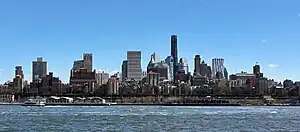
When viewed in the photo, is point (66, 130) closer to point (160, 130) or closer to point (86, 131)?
point (86, 131)

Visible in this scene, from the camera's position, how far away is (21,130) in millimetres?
64062

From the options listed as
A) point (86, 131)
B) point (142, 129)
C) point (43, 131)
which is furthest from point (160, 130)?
point (43, 131)

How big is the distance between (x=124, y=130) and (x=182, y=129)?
6.01m

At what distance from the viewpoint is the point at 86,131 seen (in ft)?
204

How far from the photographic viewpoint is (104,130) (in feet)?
208

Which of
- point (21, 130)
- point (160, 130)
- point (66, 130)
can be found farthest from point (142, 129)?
point (21, 130)

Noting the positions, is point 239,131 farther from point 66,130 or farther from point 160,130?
point 66,130

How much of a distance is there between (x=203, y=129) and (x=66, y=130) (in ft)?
43.5

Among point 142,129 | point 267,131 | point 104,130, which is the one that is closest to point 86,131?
point 104,130

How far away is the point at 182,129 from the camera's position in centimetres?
6588

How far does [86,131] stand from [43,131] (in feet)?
13.1

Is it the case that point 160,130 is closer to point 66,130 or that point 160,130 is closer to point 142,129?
point 142,129

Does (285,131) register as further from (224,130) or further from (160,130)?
(160,130)

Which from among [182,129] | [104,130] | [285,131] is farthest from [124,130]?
[285,131]
